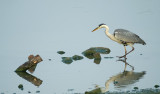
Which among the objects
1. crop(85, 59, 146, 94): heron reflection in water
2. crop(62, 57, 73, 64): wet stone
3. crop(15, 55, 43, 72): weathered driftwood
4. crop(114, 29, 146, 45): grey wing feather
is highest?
crop(114, 29, 146, 45): grey wing feather

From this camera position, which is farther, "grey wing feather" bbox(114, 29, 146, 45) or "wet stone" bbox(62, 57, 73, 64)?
"grey wing feather" bbox(114, 29, 146, 45)

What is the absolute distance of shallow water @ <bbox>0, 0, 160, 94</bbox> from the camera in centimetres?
1474

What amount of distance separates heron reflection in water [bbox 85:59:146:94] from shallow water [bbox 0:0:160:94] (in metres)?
0.12

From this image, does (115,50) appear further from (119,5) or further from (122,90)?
(119,5)

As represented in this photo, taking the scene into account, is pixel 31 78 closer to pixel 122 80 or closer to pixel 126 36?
pixel 122 80

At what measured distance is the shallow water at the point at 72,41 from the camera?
48.4ft

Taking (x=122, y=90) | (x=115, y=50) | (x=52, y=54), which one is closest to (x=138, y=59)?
(x=115, y=50)

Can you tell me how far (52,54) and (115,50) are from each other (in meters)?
2.82

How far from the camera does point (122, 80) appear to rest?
14.5 metres

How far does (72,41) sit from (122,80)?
22.3 feet

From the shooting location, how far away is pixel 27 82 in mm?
14789

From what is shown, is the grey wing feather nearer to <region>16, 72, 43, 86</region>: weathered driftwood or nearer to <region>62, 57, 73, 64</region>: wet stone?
<region>62, 57, 73, 64</region>: wet stone

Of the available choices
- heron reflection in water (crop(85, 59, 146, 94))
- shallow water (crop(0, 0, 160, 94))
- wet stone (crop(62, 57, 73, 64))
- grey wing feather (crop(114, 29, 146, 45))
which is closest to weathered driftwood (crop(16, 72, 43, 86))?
shallow water (crop(0, 0, 160, 94))

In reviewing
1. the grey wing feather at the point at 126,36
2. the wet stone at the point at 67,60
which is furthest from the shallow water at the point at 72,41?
the grey wing feather at the point at 126,36
